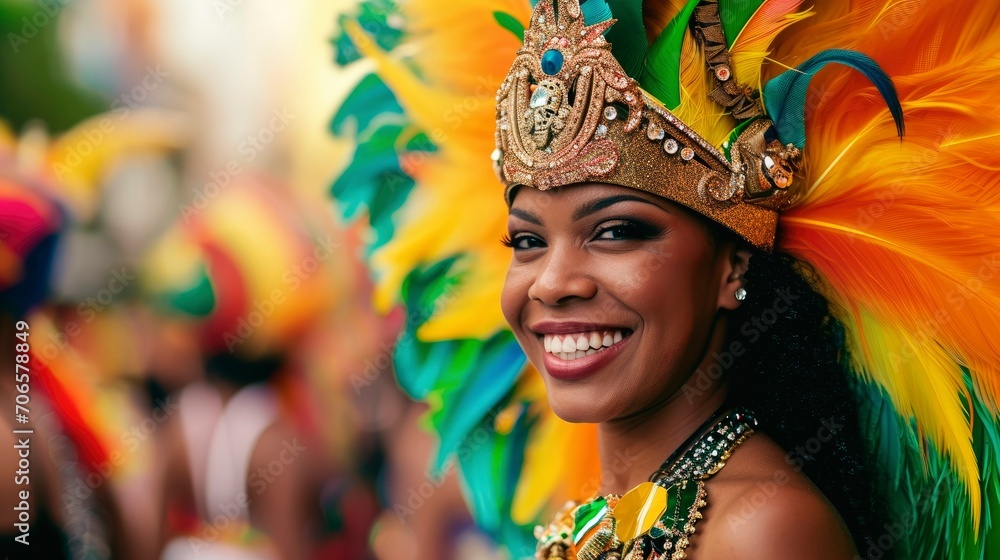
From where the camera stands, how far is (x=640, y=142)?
5.24 ft

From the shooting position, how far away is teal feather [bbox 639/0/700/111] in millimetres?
1621

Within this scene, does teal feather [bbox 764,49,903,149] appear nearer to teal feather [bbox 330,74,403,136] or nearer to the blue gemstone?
the blue gemstone

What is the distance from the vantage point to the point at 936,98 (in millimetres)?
1570

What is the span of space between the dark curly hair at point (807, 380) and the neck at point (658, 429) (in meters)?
0.08

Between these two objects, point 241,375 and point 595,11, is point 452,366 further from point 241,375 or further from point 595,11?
point 241,375

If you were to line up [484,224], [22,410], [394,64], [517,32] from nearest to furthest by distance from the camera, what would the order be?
1. [517,32]
2. [484,224]
3. [394,64]
4. [22,410]

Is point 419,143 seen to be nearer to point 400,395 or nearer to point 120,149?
point 400,395

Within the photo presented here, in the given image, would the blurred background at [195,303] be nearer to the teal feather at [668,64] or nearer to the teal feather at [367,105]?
the teal feather at [367,105]

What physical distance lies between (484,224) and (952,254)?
120cm

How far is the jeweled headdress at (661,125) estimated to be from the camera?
159cm

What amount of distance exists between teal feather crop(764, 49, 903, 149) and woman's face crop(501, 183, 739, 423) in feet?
0.80

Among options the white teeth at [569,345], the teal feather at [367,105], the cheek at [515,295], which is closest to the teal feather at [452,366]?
the teal feather at [367,105]

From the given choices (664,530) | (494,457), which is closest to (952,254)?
(664,530)

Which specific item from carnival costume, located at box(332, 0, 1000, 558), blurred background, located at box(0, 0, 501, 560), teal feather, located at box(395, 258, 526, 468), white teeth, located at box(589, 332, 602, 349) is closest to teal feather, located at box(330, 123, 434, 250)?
teal feather, located at box(395, 258, 526, 468)
